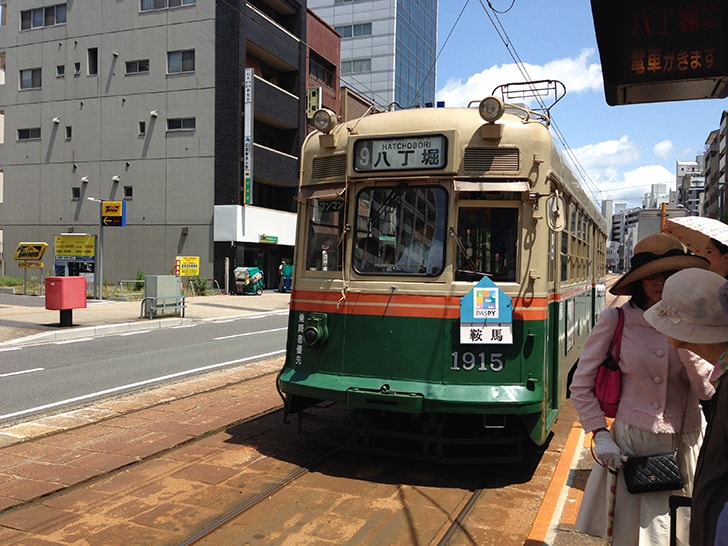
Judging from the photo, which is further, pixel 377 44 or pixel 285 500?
pixel 377 44

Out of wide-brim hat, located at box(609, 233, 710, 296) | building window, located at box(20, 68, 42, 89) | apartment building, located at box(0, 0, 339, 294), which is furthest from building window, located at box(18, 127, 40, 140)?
wide-brim hat, located at box(609, 233, 710, 296)

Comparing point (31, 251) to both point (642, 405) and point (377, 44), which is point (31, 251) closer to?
point (642, 405)

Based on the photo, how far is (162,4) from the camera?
119 feet

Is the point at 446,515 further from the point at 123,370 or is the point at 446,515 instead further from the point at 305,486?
the point at 123,370

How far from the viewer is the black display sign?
4.03 m

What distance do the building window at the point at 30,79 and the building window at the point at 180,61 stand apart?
9345 mm

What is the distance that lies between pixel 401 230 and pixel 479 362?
1.34 metres

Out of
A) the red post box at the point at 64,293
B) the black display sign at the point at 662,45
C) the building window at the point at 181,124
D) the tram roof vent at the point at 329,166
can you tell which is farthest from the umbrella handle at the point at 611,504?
the building window at the point at 181,124

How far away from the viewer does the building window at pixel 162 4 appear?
117 feet

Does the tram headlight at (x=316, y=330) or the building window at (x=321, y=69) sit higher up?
the building window at (x=321, y=69)

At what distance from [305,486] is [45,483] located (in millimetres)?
2125

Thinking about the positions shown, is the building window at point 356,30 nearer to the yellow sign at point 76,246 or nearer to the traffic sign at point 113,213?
the traffic sign at point 113,213

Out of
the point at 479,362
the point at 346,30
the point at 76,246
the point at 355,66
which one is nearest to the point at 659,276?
the point at 479,362

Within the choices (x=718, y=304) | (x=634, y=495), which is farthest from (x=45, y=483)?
(x=718, y=304)
